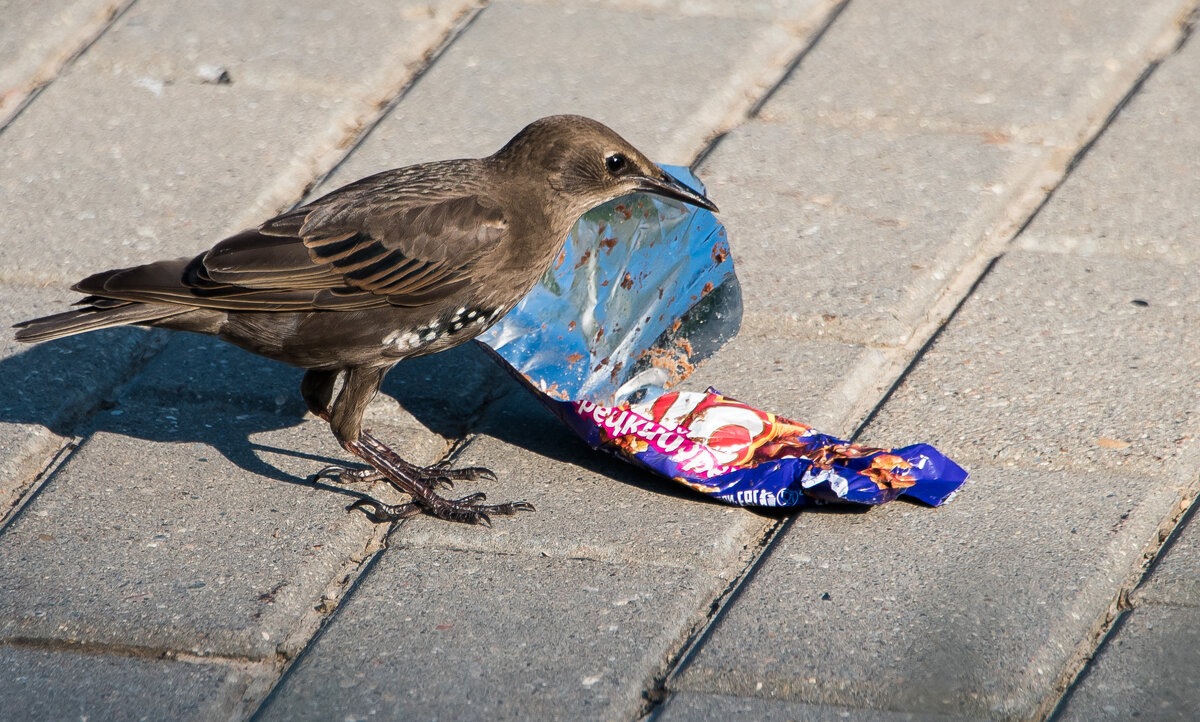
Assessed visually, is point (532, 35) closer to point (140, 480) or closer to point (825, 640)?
point (140, 480)

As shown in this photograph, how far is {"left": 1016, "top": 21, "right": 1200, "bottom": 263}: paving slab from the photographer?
4684 millimetres

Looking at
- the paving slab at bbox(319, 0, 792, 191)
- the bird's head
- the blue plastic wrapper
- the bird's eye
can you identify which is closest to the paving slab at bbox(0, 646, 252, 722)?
the blue plastic wrapper

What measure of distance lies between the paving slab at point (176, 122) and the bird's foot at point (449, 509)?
149cm

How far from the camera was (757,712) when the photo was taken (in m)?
2.90

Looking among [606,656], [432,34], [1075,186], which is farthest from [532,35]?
[606,656]

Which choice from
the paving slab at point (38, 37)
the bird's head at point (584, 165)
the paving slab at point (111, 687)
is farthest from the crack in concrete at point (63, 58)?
the paving slab at point (111, 687)

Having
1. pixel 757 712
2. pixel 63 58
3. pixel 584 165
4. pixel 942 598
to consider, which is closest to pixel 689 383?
pixel 584 165

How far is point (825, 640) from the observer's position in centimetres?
310

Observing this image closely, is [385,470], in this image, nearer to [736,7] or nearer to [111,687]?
[111,687]

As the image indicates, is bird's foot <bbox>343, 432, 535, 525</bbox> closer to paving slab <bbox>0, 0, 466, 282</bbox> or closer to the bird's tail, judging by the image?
the bird's tail

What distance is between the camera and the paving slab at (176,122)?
4.91 meters

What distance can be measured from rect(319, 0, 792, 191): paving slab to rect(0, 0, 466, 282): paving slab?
0.82 ft

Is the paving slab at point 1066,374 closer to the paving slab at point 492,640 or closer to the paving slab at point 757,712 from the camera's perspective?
the paving slab at point 492,640

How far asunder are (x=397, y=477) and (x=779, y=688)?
4.24 ft
